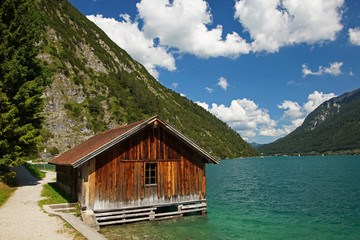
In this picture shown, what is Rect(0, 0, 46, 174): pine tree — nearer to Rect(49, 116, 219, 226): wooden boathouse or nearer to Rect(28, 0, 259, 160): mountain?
Rect(49, 116, 219, 226): wooden boathouse

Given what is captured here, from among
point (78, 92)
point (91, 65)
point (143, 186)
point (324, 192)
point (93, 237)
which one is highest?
point (91, 65)

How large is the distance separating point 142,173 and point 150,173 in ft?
2.31

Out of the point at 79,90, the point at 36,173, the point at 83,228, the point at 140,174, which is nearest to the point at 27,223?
the point at 83,228

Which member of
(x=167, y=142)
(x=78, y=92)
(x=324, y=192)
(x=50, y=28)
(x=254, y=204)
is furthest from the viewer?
(x=50, y=28)

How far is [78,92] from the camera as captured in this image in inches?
5084

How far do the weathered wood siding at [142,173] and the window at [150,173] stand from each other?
1.30 ft

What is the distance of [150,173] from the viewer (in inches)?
731

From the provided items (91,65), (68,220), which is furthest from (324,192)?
(91,65)

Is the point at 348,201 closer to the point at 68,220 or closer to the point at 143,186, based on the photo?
the point at 143,186

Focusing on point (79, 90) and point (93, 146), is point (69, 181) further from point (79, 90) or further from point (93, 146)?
point (79, 90)

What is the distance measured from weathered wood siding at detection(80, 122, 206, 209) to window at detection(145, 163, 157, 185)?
40cm

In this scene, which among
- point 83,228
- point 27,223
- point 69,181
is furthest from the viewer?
point 69,181

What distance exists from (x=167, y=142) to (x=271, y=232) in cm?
993

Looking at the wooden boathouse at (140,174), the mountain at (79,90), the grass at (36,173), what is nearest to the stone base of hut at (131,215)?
the wooden boathouse at (140,174)
